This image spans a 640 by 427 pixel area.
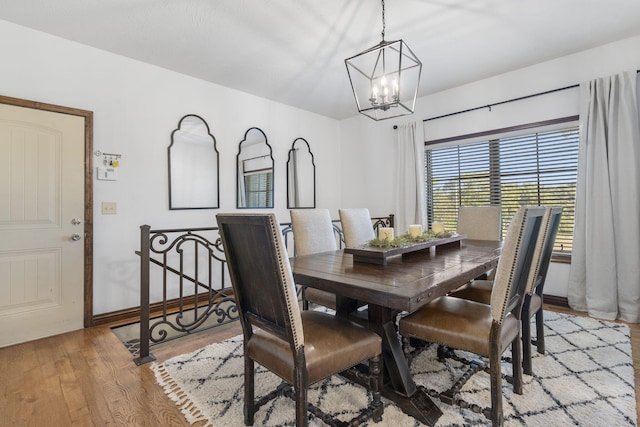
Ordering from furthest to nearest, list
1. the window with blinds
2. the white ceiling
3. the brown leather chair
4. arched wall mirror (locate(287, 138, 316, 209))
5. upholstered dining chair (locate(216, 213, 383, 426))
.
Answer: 1. arched wall mirror (locate(287, 138, 316, 209))
2. the window with blinds
3. the white ceiling
4. the brown leather chair
5. upholstered dining chair (locate(216, 213, 383, 426))

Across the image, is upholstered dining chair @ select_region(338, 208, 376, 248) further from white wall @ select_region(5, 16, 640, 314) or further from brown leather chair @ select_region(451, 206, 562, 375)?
white wall @ select_region(5, 16, 640, 314)

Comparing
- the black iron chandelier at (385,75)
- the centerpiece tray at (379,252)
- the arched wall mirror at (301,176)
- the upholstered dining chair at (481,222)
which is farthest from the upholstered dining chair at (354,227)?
the arched wall mirror at (301,176)

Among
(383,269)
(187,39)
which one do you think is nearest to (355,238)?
(383,269)

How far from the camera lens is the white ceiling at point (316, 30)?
2389 millimetres

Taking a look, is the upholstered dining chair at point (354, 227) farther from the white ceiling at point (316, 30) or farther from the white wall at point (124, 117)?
the white wall at point (124, 117)

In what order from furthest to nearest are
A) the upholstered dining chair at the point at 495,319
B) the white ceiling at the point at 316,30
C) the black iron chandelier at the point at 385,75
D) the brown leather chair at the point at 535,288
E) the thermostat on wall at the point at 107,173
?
the thermostat on wall at the point at 107,173
the white ceiling at the point at 316,30
the black iron chandelier at the point at 385,75
the brown leather chair at the point at 535,288
the upholstered dining chair at the point at 495,319

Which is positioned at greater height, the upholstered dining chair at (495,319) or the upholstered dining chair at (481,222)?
the upholstered dining chair at (481,222)

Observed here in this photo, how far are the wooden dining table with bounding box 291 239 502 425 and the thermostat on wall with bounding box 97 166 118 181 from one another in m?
2.12

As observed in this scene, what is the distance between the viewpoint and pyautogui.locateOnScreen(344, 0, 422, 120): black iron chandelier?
195 cm

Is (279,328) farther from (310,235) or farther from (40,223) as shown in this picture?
(40,223)

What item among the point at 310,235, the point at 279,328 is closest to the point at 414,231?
the point at 310,235

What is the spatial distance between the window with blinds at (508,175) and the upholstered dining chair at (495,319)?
89.3 inches

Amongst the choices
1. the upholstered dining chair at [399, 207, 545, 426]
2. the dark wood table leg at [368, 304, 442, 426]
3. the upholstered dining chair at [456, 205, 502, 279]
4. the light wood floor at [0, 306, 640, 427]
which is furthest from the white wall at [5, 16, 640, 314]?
the dark wood table leg at [368, 304, 442, 426]

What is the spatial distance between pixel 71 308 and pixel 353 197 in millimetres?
3771
